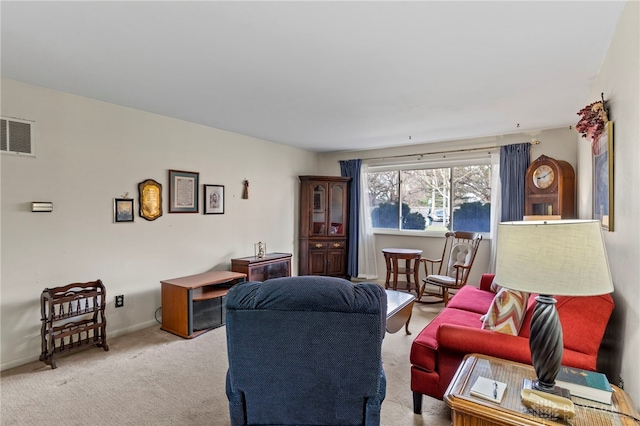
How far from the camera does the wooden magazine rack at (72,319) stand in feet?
8.96

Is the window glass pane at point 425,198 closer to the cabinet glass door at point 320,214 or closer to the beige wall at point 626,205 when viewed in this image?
the cabinet glass door at point 320,214

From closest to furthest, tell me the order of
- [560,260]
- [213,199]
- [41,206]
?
[560,260] → [41,206] → [213,199]

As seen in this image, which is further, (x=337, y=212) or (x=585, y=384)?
(x=337, y=212)

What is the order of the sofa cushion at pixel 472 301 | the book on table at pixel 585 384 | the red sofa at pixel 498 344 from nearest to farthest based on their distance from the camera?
the book on table at pixel 585 384 → the red sofa at pixel 498 344 → the sofa cushion at pixel 472 301

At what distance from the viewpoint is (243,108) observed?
3.43 meters

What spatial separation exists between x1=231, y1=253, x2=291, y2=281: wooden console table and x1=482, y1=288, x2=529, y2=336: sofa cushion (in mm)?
2962

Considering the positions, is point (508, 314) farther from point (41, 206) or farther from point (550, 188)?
point (41, 206)

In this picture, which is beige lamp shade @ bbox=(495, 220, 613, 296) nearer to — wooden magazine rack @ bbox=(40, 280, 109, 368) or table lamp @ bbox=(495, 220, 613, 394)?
table lamp @ bbox=(495, 220, 613, 394)

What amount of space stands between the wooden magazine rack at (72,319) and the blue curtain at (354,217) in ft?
12.2

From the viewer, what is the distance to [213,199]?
434 centimetres

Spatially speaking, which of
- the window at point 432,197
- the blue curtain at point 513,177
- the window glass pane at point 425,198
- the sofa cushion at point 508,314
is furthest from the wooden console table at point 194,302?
the blue curtain at point 513,177

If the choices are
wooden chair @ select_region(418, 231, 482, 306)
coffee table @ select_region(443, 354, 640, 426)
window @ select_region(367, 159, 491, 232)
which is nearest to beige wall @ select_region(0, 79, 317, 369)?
window @ select_region(367, 159, 491, 232)

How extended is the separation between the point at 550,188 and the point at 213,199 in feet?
13.5

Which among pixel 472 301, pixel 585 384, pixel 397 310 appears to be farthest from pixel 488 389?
pixel 472 301
